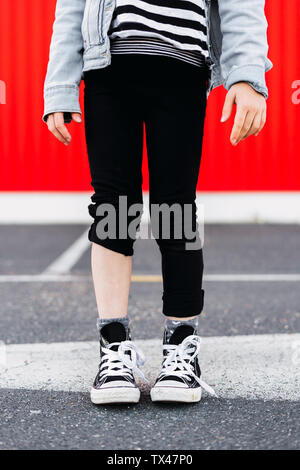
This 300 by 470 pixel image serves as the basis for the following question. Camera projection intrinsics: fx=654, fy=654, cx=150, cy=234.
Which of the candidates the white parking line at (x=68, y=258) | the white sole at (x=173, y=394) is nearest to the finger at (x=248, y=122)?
the white sole at (x=173, y=394)

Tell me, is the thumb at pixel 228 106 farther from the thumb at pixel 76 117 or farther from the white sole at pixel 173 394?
the white sole at pixel 173 394

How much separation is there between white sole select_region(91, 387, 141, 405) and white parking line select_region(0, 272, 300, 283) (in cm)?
202

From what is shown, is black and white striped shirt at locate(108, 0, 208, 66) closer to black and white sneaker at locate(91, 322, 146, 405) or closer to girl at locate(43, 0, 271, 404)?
girl at locate(43, 0, 271, 404)

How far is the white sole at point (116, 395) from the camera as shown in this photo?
67.5 inches

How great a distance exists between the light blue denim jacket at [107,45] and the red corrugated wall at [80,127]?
17.8ft

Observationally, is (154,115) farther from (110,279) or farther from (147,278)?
(147,278)

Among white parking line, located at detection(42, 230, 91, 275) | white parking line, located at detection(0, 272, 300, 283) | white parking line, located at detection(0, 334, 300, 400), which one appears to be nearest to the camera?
white parking line, located at detection(0, 334, 300, 400)

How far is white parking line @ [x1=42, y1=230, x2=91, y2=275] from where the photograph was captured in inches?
161

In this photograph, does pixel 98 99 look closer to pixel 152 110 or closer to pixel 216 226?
pixel 152 110

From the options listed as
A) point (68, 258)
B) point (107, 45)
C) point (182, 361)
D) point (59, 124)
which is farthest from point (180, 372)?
point (68, 258)

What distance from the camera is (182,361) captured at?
1797mm

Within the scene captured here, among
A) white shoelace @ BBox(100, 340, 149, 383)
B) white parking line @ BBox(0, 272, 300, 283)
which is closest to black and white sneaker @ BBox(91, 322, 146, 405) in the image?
white shoelace @ BBox(100, 340, 149, 383)

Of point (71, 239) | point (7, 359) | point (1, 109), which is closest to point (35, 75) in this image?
point (1, 109)
